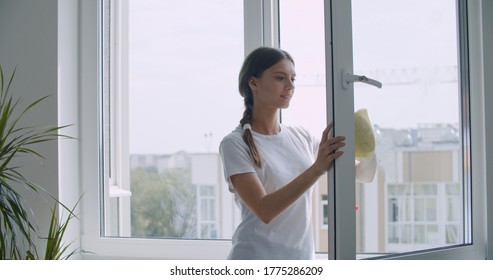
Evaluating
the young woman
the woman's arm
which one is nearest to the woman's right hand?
the woman's arm

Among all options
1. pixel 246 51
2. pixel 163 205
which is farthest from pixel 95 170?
pixel 246 51

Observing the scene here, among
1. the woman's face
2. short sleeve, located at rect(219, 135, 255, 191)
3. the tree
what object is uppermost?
the woman's face

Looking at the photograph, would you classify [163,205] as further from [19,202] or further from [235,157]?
[235,157]

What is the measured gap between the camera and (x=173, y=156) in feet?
8.67

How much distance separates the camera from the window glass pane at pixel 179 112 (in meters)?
2.55

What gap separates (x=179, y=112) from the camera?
262 cm

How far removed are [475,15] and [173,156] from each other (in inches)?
55.7

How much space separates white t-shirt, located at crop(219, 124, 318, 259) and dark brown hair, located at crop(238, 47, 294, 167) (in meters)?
0.03

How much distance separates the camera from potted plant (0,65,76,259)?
7.25 feet

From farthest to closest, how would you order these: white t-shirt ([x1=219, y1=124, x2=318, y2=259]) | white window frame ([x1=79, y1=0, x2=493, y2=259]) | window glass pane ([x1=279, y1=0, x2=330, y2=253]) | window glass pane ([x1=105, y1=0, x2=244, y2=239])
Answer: window glass pane ([x1=105, y1=0, x2=244, y2=239])
window glass pane ([x1=279, y1=0, x2=330, y2=253])
white window frame ([x1=79, y1=0, x2=493, y2=259])
white t-shirt ([x1=219, y1=124, x2=318, y2=259])

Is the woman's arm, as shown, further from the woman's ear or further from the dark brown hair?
the woman's ear

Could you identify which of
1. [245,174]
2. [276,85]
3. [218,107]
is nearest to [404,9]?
[276,85]

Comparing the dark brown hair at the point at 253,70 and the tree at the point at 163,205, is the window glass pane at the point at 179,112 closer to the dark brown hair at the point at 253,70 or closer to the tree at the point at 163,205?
the tree at the point at 163,205

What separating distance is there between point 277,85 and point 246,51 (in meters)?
0.56
